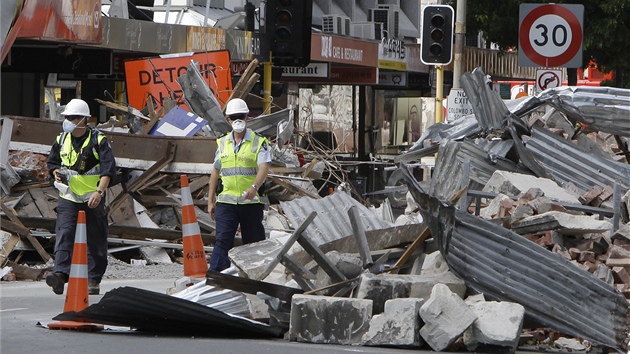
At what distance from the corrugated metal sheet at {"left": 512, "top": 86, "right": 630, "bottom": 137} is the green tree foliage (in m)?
14.7

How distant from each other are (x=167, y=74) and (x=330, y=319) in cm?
1113

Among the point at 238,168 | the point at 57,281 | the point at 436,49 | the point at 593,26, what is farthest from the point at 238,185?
the point at 593,26

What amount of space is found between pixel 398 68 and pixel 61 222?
861 inches

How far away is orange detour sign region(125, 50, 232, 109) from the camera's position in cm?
1869

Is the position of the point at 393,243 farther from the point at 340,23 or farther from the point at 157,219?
the point at 340,23

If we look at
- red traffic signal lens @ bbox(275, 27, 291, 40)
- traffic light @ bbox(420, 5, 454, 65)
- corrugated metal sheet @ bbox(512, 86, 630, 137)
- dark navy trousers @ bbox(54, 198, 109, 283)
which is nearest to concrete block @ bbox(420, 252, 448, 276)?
dark navy trousers @ bbox(54, 198, 109, 283)

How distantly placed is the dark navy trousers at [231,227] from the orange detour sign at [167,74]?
7.24 metres

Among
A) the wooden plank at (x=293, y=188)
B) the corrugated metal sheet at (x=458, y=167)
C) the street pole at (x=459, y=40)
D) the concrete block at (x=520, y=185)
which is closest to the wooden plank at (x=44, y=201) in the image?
the wooden plank at (x=293, y=188)

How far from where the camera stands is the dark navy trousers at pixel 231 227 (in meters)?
11.2

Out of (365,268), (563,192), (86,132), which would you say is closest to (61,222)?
(86,132)

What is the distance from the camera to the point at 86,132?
11.2m

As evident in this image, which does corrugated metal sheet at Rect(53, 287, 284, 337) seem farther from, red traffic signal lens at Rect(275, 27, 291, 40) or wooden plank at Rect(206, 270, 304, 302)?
red traffic signal lens at Rect(275, 27, 291, 40)

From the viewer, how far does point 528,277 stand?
8.96 m

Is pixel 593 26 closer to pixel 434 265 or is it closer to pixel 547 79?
pixel 547 79
